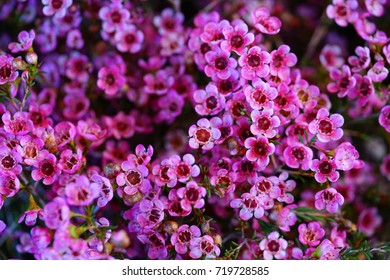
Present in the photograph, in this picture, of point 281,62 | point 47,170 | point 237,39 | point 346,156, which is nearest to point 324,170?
point 346,156

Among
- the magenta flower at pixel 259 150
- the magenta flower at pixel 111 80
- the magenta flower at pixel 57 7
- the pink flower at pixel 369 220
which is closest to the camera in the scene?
the magenta flower at pixel 259 150

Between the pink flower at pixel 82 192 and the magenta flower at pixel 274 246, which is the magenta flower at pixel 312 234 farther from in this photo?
the pink flower at pixel 82 192

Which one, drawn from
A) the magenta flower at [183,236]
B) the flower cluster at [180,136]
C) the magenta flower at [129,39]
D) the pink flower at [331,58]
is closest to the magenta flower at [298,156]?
the flower cluster at [180,136]

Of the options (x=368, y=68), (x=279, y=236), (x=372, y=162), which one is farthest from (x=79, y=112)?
(x=372, y=162)

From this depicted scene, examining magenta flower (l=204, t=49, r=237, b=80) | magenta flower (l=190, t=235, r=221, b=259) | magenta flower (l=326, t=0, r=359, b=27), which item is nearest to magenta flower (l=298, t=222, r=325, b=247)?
magenta flower (l=190, t=235, r=221, b=259)

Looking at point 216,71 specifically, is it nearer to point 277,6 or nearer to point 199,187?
point 199,187
